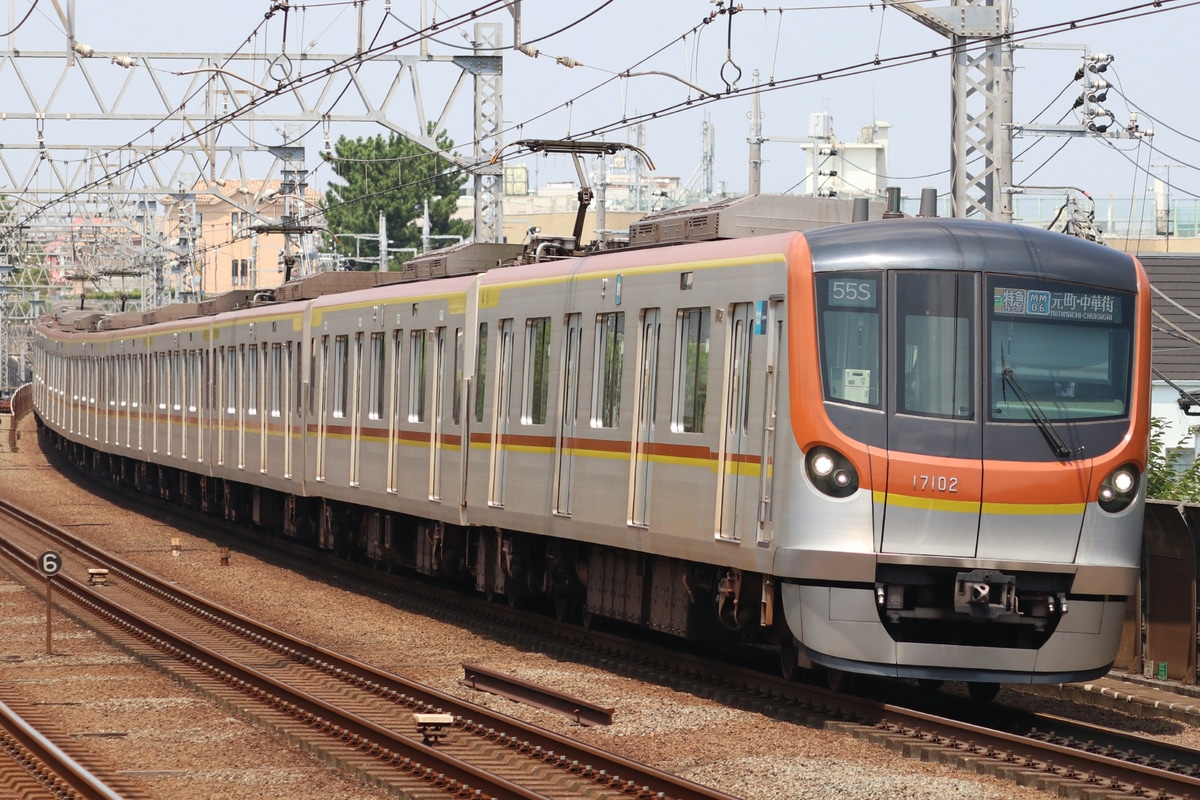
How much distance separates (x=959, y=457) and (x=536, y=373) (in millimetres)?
5134

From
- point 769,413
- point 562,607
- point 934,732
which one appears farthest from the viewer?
point 562,607

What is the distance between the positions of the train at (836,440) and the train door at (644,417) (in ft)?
0.07

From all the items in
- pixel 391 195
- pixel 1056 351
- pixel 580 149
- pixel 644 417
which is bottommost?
pixel 644 417

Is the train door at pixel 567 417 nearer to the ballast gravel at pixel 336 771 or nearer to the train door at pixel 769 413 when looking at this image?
the ballast gravel at pixel 336 771

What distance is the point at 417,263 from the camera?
1998 cm

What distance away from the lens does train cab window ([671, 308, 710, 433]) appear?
12500 mm

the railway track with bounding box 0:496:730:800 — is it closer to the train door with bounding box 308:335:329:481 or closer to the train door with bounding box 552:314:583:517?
the train door with bounding box 552:314:583:517

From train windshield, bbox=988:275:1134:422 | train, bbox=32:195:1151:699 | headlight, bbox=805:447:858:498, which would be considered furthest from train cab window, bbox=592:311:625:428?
train windshield, bbox=988:275:1134:422

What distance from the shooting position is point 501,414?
16.2 metres

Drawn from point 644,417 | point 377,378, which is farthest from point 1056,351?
point 377,378

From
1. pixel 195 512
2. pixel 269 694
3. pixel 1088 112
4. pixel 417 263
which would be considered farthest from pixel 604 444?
pixel 195 512

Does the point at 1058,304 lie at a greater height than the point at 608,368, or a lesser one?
greater

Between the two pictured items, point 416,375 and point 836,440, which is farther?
point 416,375

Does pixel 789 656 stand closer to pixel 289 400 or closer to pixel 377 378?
pixel 377 378
